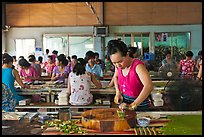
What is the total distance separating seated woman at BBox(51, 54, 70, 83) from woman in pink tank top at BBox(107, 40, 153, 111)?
3458mm

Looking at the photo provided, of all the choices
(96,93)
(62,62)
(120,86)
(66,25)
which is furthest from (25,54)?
(120,86)

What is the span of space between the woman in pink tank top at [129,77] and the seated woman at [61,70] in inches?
136

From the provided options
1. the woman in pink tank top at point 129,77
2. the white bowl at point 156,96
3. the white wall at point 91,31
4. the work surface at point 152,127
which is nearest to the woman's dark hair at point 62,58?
the white bowl at point 156,96

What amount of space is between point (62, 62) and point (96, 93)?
1.79 m

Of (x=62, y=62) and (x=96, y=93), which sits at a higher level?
(x=62, y=62)

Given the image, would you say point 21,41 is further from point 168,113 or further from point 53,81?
point 168,113

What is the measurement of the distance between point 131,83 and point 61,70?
398 cm

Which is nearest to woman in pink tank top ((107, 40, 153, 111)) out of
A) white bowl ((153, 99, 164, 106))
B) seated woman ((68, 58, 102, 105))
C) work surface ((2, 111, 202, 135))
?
work surface ((2, 111, 202, 135))

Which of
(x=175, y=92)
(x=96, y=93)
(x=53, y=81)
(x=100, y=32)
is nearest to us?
(x=175, y=92)

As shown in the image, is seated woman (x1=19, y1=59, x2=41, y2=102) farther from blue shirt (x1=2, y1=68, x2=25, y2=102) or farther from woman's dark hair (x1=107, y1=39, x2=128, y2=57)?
woman's dark hair (x1=107, y1=39, x2=128, y2=57)

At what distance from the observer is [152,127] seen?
2.85 meters

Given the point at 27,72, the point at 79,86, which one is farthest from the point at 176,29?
the point at 79,86

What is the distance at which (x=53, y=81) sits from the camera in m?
7.31

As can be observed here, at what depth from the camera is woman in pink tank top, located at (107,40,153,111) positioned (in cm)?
355
